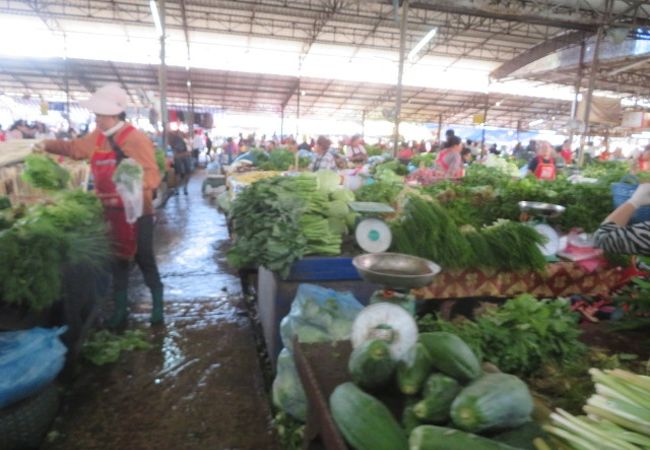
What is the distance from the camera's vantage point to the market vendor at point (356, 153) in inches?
384

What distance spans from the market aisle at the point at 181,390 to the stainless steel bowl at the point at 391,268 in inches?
49.6

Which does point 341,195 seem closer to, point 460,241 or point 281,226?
point 281,226

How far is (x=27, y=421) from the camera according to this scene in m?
2.29

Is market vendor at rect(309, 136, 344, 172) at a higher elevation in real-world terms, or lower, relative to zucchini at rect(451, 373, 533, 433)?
higher

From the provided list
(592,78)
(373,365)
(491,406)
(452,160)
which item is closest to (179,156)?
(452,160)

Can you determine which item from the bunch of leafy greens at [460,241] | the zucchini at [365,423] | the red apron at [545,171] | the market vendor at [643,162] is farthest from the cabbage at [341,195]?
the market vendor at [643,162]

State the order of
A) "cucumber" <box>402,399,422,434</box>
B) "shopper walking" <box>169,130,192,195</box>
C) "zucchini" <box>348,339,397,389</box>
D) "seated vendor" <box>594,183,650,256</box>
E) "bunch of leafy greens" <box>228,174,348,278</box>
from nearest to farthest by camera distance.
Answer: "cucumber" <box>402,399,422,434</box>, "zucchini" <box>348,339,397,389</box>, "seated vendor" <box>594,183,650,256</box>, "bunch of leafy greens" <box>228,174,348,278</box>, "shopper walking" <box>169,130,192,195</box>

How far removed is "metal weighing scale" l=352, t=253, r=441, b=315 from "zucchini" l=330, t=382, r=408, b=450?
0.70 meters

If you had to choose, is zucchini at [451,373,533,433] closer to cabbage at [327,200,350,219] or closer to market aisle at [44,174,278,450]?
market aisle at [44,174,278,450]

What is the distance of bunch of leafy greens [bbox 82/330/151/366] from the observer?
3293 millimetres

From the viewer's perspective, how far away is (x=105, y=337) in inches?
141

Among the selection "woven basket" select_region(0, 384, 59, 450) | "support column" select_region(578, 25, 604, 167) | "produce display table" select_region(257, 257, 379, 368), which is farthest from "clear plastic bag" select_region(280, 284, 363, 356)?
"support column" select_region(578, 25, 604, 167)

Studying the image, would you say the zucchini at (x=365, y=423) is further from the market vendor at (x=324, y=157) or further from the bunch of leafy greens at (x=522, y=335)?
the market vendor at (x=324, y=157)

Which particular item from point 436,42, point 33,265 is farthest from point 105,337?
point 436,42
